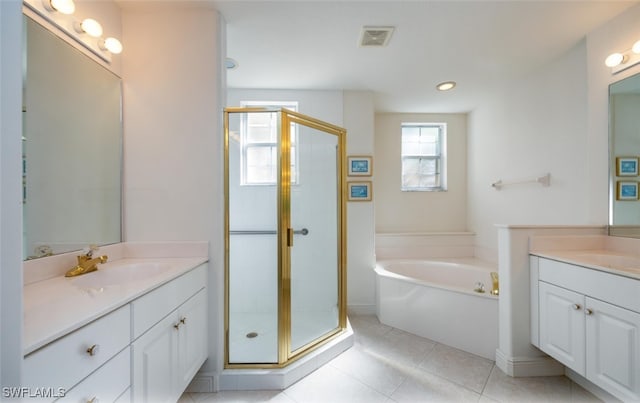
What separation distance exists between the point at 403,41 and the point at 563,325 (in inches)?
84.2

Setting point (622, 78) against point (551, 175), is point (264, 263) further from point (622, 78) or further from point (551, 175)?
point (622, 78)

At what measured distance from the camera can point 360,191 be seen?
2695 mm

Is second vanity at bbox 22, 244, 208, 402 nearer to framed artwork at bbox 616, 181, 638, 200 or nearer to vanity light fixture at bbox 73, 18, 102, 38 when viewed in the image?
vanity light fixture at bbox 73, 18, 102, 38

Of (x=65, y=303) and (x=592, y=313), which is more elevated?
(x=65, y=303)

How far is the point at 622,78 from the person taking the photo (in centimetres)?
160

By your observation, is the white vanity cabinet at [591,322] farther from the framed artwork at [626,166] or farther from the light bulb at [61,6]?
the light bulb at [61,6]

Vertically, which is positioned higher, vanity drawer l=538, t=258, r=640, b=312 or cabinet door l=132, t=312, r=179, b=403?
vanity drawer l=538, t=258, r=640, b=312

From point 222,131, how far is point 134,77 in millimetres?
651

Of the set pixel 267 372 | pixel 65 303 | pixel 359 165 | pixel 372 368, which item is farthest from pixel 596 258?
pixel 65 303

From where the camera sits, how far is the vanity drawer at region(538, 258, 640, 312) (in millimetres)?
1134

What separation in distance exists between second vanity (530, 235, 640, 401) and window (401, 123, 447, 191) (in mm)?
1840

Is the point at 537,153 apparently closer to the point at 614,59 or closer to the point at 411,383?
the point at 614,59

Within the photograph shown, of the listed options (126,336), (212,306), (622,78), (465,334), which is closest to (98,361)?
(126,336)

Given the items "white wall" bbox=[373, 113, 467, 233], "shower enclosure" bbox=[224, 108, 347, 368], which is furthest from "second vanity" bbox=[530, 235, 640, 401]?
"white wall" bbox=[373, 113, 467, 233]
